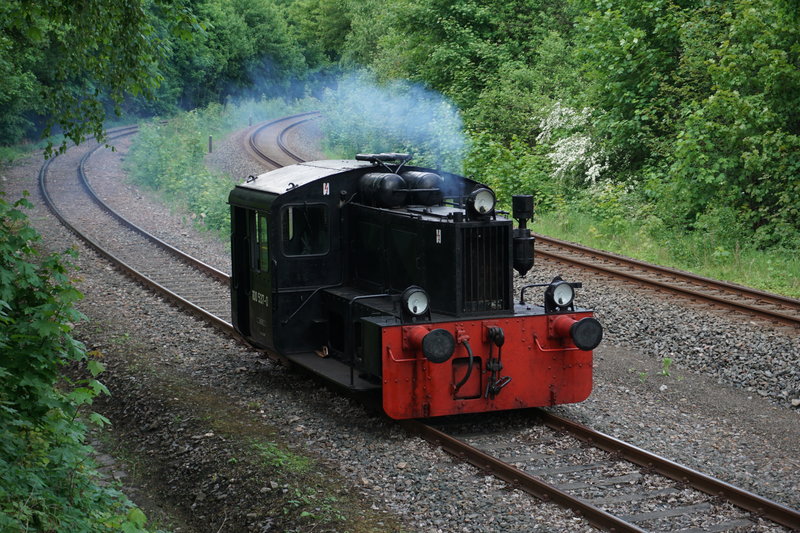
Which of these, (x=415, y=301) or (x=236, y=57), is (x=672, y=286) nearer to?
(x=415, y=301)

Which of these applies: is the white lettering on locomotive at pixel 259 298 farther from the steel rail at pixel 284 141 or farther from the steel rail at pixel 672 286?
the steel rail at pixel 284 141

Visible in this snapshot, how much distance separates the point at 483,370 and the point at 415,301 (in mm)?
987

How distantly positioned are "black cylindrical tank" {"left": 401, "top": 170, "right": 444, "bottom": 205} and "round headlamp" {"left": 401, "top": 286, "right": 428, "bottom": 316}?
165 cm

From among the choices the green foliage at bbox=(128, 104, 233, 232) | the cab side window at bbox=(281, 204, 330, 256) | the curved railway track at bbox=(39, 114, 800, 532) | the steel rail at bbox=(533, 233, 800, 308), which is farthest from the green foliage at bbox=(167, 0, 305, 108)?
the curved railway track at bbox=(39, 114, 800, 532)

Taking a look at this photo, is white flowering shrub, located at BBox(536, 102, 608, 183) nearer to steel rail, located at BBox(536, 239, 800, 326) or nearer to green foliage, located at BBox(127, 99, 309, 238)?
steel rail, located at BBox(536, 239, 800, 326)

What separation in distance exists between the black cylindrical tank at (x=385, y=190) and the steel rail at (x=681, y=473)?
2.70 m

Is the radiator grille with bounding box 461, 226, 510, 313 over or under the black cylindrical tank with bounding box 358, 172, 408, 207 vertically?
under

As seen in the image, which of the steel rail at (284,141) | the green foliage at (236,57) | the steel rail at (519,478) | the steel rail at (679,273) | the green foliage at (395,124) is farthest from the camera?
the green foliage at (236,57)

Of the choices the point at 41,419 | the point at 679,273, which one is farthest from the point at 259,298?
the point at 679,273

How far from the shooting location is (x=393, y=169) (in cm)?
980

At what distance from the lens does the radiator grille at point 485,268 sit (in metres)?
8.62

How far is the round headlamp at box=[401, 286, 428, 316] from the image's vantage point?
8086 millimetres

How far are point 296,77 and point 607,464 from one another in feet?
175

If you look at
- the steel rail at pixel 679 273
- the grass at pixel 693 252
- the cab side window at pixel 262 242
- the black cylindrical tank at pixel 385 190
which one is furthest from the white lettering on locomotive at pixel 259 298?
the grass at pixel 693 252
